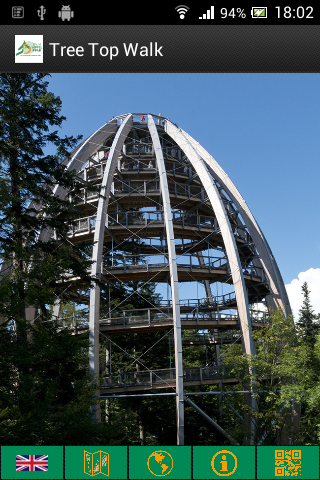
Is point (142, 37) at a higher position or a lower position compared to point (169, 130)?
lower

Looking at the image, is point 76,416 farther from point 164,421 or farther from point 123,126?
point 123,126

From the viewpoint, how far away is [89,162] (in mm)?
28828

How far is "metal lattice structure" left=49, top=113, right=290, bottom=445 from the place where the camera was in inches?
819

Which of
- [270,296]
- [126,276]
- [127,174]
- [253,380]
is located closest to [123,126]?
[127,174]
